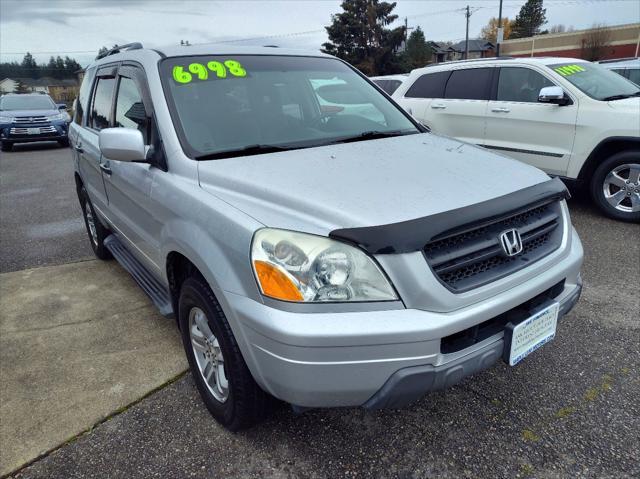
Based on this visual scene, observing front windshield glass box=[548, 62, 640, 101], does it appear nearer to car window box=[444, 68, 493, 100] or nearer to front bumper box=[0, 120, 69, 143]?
car window box=[444, 68, 493, 100]

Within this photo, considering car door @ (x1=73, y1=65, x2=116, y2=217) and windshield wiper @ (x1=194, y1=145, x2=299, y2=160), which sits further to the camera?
car door @ (x1=73, y1=65, x2=116, y2=217)

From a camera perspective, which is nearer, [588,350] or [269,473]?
[269,473]

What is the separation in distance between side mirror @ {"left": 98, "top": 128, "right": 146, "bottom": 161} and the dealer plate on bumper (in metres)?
1.88

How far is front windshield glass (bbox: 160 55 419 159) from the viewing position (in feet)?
8.20

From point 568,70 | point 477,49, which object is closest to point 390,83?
point 568,70

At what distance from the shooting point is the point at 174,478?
204cm

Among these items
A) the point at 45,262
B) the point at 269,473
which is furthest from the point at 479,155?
the point at 45,262

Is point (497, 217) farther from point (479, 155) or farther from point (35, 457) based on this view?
point (35, 457)

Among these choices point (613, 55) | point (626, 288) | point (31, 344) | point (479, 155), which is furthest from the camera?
point (613, 55)

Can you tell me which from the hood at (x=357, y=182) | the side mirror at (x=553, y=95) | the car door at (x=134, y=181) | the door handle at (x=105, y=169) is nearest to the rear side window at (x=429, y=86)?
the side mirror at (x=553, y=95)

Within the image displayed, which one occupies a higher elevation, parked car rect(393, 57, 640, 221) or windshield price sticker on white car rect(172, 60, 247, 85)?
windshield price sticker on white car rect(172, 60, 247, 85)

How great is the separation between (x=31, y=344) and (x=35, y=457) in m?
1.18

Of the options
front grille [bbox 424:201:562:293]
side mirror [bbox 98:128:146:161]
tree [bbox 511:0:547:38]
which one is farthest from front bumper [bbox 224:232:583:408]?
tree [bbox 511:0:547:38]

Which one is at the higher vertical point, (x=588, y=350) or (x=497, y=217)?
(x=497, y=217)
